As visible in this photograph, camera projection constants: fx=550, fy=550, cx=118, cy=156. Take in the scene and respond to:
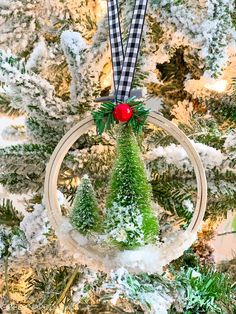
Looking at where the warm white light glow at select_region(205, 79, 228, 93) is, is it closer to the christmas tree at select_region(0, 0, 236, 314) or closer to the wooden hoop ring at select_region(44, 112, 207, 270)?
the christmas tree at select_region(0, 0, 236, 314)

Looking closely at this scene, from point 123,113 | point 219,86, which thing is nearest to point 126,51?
point 123,113

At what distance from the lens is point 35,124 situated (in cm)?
57

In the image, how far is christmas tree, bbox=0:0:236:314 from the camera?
20.9 inches

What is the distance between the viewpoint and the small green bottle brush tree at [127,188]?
457mm

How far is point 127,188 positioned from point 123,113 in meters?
0.06

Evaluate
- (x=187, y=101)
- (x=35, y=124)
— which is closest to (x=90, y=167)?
(x=35, y=124)

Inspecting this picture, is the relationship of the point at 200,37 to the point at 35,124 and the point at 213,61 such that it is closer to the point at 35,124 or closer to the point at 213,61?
the point at 213,61

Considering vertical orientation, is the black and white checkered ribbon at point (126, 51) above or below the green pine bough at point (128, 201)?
above

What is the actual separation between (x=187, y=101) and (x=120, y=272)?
0.29 metres

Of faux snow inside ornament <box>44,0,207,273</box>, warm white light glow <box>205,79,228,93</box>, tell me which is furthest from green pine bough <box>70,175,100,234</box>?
warm white light glow <box>205,79,228,93</box>

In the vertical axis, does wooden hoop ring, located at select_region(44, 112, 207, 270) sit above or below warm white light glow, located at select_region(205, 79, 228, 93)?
below

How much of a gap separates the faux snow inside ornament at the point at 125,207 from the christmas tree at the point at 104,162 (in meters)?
0.01

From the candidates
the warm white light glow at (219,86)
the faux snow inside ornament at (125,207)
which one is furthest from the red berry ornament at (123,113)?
the warm white light glow at (219,86)

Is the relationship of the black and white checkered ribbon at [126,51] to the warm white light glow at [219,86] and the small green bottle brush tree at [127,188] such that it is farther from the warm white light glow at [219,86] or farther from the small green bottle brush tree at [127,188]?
the warm white light glow at [219,86]
